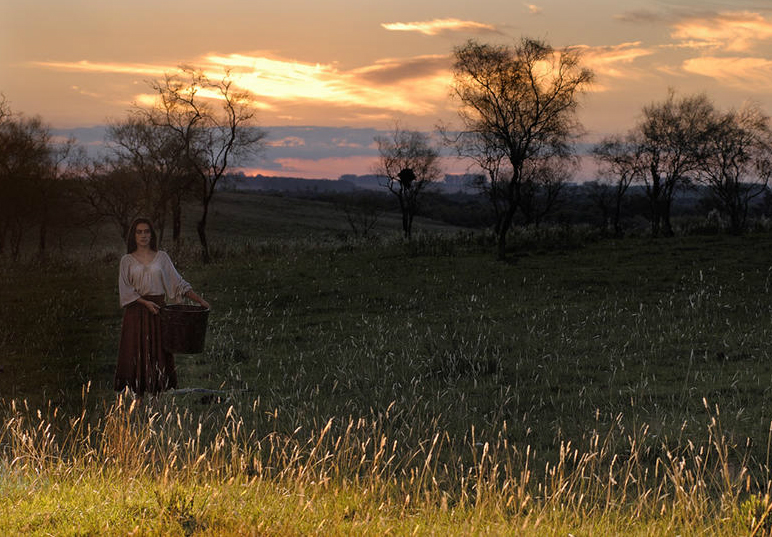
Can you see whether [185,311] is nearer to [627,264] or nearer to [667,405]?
[667,405]

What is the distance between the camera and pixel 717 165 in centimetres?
4556

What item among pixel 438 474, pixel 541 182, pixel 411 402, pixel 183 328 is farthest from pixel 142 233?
pixel 541 182

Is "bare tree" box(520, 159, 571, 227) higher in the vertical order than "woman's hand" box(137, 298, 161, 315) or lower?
higher

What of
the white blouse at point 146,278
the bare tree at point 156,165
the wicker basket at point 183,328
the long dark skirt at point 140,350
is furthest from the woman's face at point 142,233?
the bare tree at point 156,165

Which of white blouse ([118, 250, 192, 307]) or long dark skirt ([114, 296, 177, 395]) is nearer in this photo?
white blouse ([118, 250, 192, 307])

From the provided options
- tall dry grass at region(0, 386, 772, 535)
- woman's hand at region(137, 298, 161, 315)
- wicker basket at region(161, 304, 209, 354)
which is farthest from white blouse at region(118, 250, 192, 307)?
tall dry grass at region(0, 386, 772, 535)

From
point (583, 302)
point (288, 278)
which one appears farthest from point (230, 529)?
point (288, 278)

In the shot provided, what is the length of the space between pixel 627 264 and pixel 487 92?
984cm

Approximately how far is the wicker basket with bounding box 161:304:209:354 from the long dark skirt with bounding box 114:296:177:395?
25cm

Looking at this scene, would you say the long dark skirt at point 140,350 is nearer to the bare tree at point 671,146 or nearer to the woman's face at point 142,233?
the woman's face at point 142,233

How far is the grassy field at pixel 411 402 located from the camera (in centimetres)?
522

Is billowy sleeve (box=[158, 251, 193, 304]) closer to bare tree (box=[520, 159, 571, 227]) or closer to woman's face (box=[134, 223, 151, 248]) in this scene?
woman's face (box=[134, 223, 151, 248])

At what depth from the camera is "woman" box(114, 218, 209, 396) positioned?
8.61m

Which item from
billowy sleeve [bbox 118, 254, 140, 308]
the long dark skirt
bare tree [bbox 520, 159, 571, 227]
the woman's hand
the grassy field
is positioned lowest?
the grassy field
